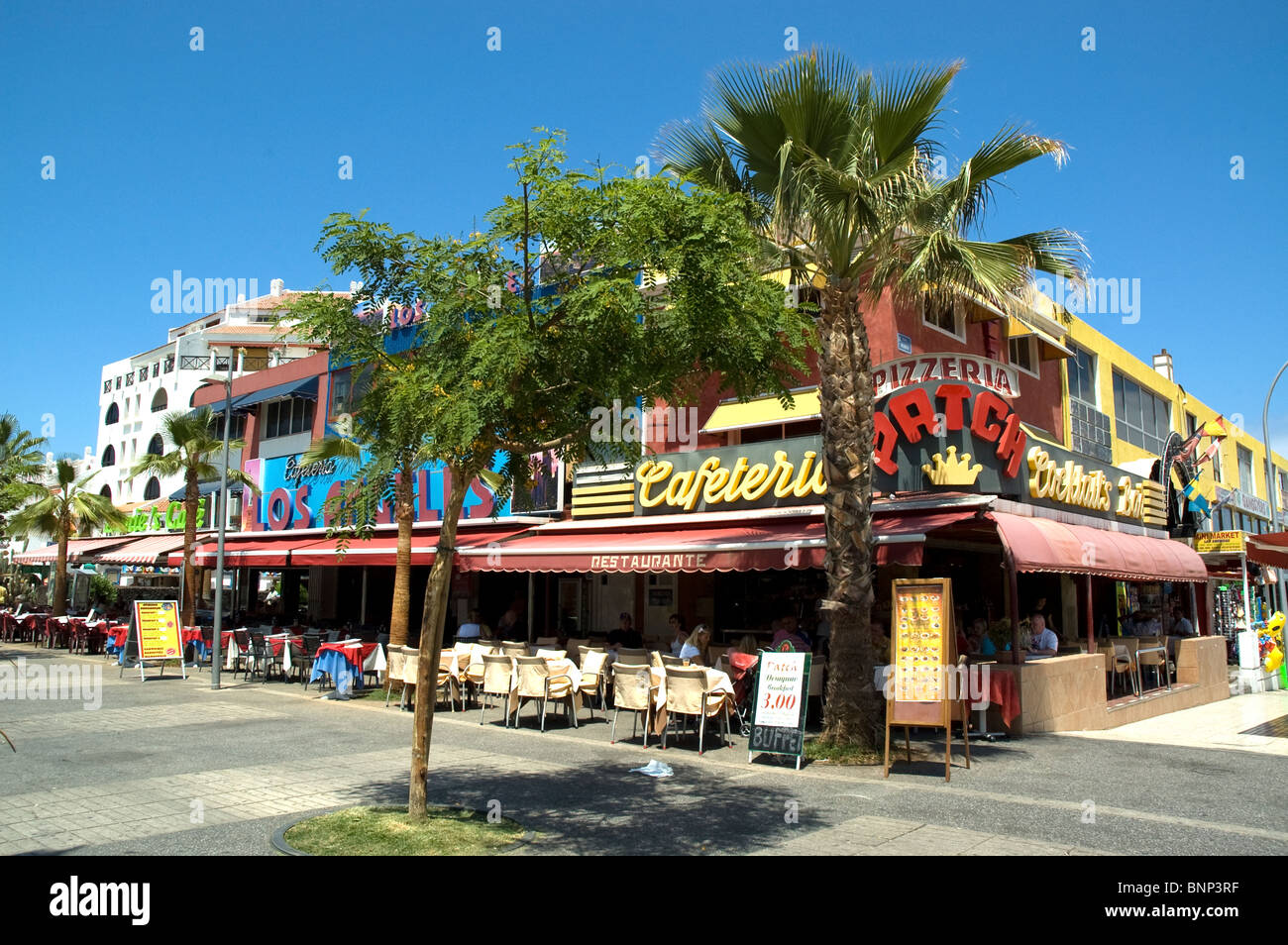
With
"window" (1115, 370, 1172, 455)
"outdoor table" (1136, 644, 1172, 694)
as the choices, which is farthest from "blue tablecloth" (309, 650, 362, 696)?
"window" (1115, 370, 1172, 455)

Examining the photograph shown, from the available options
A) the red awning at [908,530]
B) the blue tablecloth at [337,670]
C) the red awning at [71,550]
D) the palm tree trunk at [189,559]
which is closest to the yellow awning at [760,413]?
the red awning at [908,530]

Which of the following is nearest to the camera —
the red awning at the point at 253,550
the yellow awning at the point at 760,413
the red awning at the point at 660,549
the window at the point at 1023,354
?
the red awning at the point at 660,549

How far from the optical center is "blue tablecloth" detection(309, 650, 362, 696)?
15625mm

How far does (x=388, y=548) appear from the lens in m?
19.7

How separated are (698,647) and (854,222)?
6453 mm

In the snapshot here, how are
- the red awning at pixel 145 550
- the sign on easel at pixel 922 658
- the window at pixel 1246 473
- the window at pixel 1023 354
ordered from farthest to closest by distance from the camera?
the window at pixel 1246 473
the red awning at pixel 145 550
the window at pixel 1023 354
the sign on easel at pixel 922 658

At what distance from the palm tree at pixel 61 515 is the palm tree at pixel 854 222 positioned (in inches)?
1105

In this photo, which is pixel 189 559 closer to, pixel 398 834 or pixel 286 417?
pixel 286 417

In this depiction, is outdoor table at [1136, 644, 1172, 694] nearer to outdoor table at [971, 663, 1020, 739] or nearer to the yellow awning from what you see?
outdoor table at [971, 663, 1020, 739]

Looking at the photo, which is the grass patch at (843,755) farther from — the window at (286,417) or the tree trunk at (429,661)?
the window at (286,417)

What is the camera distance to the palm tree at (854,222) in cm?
1005

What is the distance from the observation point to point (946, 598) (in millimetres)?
9500
